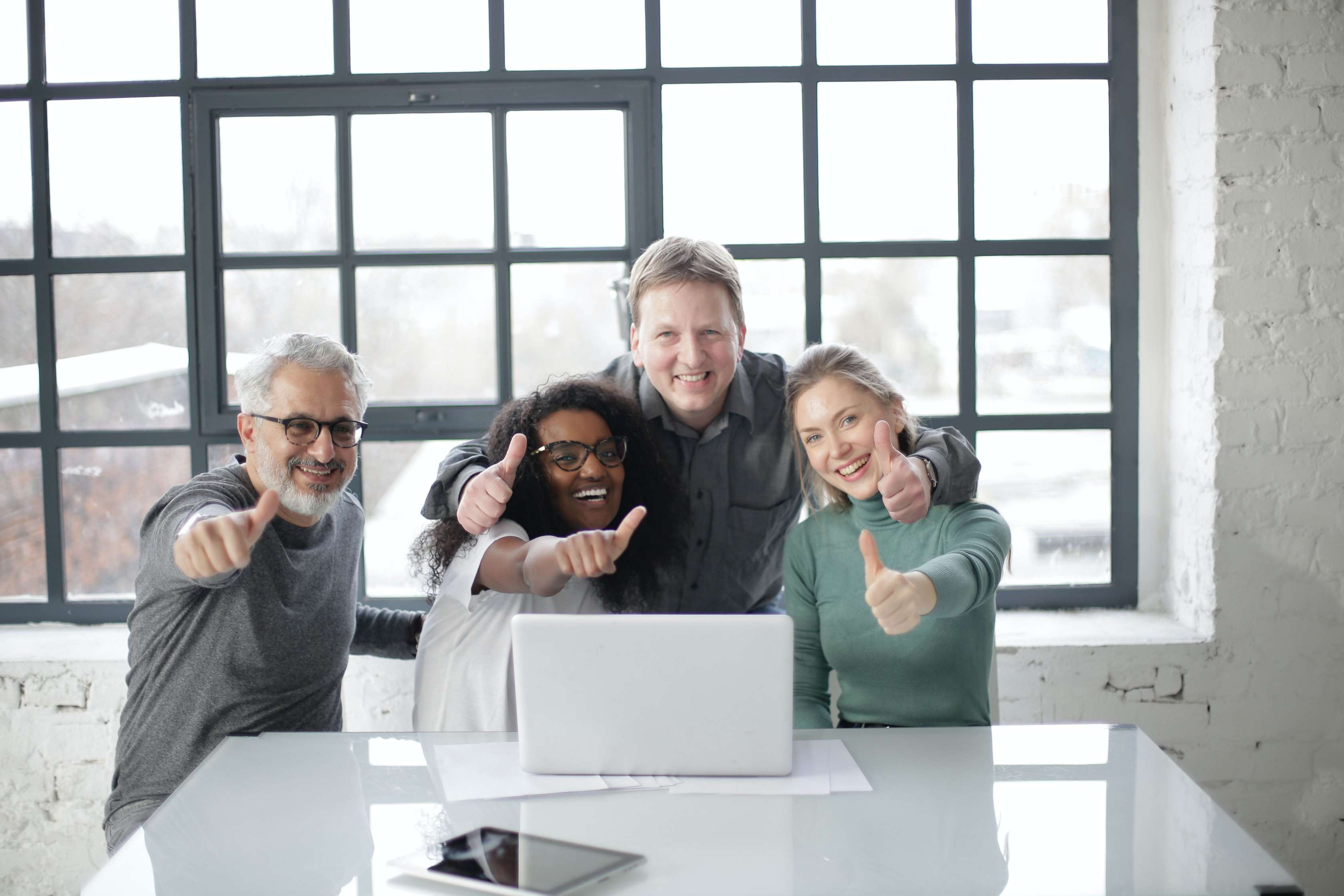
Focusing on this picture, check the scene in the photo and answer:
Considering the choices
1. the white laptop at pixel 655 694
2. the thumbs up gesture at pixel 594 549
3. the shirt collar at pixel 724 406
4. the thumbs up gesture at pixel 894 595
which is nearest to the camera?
the white laptop at pixel 655 694

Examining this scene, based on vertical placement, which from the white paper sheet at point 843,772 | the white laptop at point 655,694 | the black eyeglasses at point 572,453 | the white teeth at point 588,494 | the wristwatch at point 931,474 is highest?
the black eyeglasses at point 572,453

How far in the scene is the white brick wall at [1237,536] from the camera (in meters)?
2.67

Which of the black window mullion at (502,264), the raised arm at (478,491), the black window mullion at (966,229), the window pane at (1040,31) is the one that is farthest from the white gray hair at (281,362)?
the window pane at (1040,31)

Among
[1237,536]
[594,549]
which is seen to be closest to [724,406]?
[594,549]

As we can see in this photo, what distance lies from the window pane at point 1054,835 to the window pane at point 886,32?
Result: 211 cm

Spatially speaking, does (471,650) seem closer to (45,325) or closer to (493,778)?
(493,778)

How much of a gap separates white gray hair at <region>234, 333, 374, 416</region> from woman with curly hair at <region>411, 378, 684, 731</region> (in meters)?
0.35

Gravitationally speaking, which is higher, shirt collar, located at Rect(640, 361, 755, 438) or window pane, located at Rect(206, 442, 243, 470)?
shirt collar, located at Rect(640, 361, 755, 438)

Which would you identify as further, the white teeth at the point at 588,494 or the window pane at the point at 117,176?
the window pane at the point at 117,176

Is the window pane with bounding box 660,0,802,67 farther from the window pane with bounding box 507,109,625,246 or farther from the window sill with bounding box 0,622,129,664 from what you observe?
the window sill with bounding box 0,622,129,664

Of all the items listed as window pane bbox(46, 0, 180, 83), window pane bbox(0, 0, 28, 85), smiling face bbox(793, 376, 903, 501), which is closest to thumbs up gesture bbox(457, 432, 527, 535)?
smiling face bbox(793, 376, 903, 501)

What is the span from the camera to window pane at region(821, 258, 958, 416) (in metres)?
3.05

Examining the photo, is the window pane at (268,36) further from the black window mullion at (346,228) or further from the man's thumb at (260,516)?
the man's thumb at (260,516)

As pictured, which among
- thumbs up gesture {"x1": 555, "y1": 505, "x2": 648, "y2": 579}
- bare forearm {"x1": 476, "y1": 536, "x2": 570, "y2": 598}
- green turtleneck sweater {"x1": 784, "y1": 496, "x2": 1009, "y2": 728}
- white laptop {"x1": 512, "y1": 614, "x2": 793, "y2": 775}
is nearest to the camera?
white laptop {"x1": 512, "y1": 614, "x2": 793, "y2": 775}
